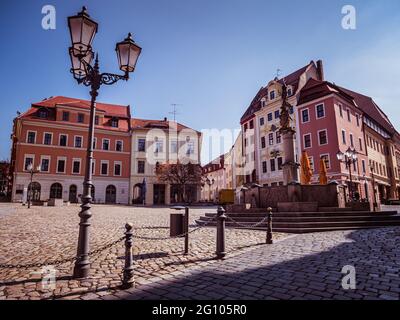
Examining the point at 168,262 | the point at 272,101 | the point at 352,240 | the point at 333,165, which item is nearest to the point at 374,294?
the point at 168,262

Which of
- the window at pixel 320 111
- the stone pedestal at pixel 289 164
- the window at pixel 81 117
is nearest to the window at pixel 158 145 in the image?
the window at pixel 81 117

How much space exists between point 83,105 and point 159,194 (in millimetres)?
18867

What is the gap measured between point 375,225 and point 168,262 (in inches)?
391

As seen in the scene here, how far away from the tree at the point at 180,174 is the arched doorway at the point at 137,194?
169 inches

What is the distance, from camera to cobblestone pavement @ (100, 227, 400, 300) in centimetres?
360

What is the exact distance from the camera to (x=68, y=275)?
460cm

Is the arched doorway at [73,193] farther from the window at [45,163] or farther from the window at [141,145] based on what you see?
the window at [141,145]

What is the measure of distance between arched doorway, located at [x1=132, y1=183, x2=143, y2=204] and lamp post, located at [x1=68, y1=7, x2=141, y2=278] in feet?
121

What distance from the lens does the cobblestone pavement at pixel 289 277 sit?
360 cm

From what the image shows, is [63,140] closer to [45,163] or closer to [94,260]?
[45,163]

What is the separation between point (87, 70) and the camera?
5520mm

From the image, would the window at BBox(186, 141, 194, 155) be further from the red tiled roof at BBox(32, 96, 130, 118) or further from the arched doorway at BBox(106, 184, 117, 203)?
the arched doorway at BBox(106, 184, 117, 203)

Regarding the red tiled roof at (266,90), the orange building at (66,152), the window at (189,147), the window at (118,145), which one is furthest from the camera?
the window at (189,147)

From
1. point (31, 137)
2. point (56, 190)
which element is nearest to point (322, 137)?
point (56, 190)
